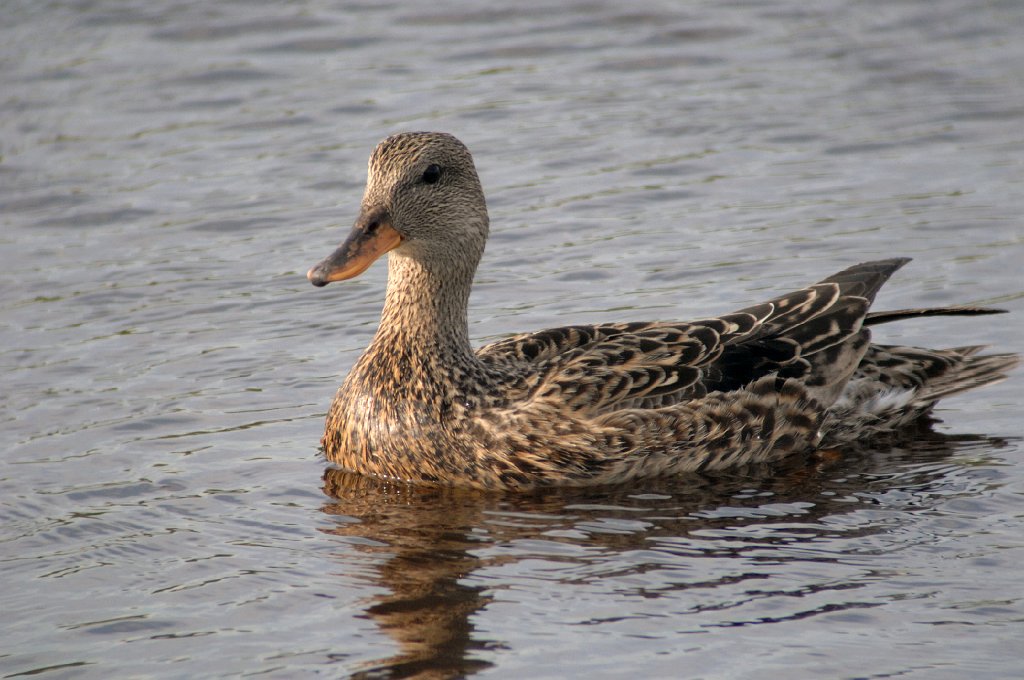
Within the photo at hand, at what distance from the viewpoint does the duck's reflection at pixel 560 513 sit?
743 centimetres

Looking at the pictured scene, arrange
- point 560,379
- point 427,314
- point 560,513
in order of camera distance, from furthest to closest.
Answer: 1. point 427,314
2. point 560,379
3. point 560,513

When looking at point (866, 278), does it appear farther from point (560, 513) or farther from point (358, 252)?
point (358, 252)

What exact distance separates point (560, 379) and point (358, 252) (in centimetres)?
134

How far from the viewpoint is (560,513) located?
8.39 metres

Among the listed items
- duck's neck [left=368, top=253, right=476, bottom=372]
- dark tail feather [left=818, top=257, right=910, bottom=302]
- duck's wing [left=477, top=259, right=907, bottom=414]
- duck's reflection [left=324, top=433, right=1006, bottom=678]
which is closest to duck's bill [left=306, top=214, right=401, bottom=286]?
duck's neck [left=368, top=253, right=476, bottom=372]

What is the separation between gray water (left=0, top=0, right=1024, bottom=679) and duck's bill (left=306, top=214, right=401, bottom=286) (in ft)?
4.07

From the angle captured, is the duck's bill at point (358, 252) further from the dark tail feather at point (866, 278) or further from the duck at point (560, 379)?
the dark tail feather at point (866, 278)

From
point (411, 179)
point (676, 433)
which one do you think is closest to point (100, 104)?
point (411, 179)

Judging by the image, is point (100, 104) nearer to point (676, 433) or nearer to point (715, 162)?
point (715, 162)

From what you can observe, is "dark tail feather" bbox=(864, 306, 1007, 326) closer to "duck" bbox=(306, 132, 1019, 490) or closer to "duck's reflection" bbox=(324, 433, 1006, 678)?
"duck" bbox=(306, 132, 1019, 490)

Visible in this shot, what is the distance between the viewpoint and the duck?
8727 mm

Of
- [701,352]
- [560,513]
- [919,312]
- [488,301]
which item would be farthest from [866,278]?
[488,301]

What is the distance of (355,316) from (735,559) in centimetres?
449

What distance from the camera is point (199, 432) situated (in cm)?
952
